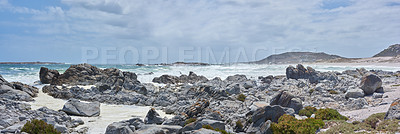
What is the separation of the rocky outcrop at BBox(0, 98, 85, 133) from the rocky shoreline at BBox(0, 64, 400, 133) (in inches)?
1.2

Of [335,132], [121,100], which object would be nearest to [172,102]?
[121,100]

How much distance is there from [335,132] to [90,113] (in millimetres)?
11632

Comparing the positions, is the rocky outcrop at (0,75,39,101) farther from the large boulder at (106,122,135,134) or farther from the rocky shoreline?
the large boulder at (106,122,135,134)

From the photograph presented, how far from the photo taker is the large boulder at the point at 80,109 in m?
13.6

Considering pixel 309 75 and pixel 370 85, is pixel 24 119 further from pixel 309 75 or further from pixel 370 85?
pixel 309 75

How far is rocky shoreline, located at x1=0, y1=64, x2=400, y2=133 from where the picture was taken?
10.4 meters

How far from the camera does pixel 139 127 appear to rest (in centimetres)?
1028

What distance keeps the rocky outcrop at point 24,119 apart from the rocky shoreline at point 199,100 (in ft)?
0.10

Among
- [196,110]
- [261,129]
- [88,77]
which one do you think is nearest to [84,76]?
[88,77]

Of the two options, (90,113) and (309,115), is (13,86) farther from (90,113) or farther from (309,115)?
(309,115)

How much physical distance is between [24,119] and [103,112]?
4516mm

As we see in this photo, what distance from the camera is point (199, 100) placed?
44.8 feet

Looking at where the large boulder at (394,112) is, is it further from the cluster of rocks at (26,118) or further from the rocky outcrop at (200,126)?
the cluster of rocks at (26,118)

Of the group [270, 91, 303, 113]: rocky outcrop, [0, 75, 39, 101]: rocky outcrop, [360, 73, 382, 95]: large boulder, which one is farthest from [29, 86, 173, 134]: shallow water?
[360, 73, 382, 95]: large boulder
